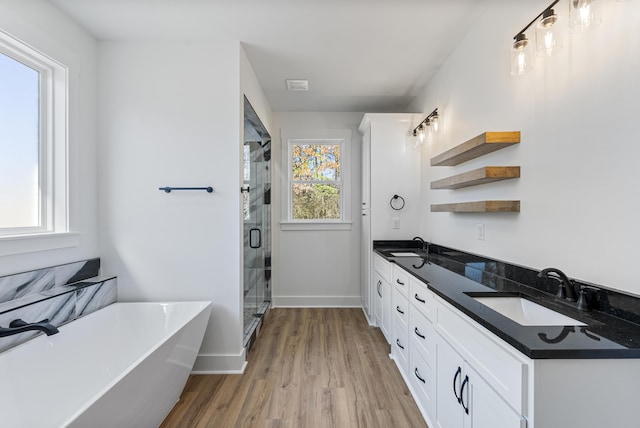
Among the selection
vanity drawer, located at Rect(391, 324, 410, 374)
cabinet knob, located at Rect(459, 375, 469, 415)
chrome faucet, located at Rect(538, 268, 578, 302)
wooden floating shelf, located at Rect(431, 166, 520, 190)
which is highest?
wooden floating shelf, located at Rect(431, 166, 520, 190)

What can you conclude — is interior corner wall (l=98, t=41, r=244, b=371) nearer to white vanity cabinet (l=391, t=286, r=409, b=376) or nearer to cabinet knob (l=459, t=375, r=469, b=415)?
white vanity cabinet (l=391, t=286, r=409, b=376)

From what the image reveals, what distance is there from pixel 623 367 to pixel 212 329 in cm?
233

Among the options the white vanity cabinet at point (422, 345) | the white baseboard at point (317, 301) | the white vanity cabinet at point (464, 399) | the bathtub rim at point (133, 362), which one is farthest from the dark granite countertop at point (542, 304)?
the white baseboard at point (317, 301)

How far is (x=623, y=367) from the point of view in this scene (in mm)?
916

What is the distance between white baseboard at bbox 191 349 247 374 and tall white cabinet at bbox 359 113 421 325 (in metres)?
1.60

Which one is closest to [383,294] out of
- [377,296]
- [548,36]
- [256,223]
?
[377,296]

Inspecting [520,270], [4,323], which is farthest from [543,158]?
[4,323]

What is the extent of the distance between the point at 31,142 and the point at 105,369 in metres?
1.50

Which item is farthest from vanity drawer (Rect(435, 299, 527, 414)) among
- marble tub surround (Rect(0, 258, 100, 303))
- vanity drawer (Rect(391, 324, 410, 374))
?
marble tub surround (Rect(0, 258, 100, 303))

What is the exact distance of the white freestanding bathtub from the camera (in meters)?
1.32

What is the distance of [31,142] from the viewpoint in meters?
2.00

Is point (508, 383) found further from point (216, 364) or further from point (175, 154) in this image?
point (175, 154)

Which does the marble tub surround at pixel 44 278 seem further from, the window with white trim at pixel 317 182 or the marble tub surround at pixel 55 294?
the window with white trim at pixel 317 182

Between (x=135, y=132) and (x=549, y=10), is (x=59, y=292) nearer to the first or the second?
(x=135, y=132)
